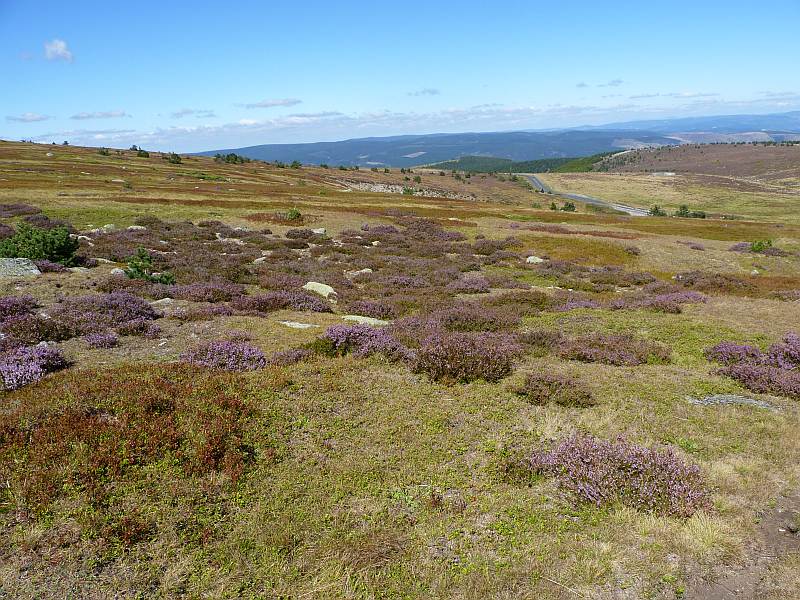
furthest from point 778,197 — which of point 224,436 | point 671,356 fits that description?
point 224,436

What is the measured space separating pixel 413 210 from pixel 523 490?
59491 millimetres

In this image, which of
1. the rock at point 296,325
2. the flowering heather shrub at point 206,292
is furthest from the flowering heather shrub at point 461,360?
the flowering heather shrub at point 206,292

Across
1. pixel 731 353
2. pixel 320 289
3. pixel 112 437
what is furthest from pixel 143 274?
pixel 731 353

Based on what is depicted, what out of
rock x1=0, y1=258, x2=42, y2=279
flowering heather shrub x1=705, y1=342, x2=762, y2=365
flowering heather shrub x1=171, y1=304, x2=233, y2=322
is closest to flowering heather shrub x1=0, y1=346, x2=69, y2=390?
flowering heather shrub x1=171, y1=304, x2=233, y2=322

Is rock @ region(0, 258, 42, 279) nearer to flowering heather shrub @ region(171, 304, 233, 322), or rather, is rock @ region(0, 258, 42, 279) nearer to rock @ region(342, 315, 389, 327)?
flowering heather shrub @ region(171, 304, 233, 322)

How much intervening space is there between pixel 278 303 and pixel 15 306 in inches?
340

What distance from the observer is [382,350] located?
13109 mm

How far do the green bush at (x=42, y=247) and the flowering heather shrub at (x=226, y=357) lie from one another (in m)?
14.5

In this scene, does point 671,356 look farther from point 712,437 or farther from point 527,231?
point 527,231

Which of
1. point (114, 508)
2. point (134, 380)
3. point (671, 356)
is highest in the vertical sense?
point (134, 380)

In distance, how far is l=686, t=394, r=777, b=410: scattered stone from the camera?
11.1m

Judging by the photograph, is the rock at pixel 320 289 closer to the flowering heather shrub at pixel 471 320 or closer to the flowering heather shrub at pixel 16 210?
the flowering heather shrub at pixel 471 320

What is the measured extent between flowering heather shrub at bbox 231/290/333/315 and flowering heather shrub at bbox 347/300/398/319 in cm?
110

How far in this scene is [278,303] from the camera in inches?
754
